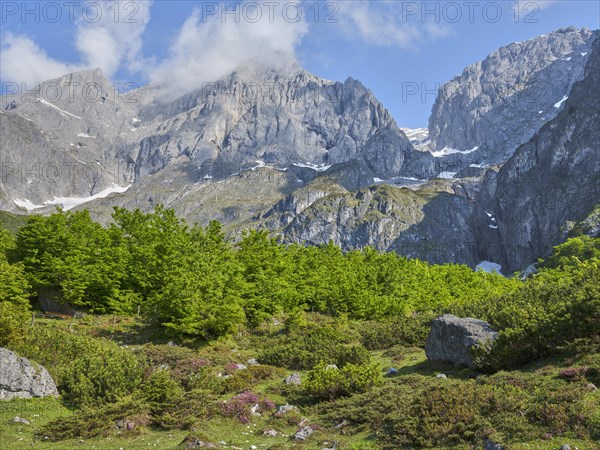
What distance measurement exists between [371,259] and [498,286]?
18667 mm

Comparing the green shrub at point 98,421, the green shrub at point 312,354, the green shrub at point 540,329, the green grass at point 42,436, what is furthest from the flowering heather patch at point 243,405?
the green shrub at point 540,329

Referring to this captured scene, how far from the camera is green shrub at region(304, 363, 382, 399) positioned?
68.2 ft

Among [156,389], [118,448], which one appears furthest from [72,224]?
[118,448]

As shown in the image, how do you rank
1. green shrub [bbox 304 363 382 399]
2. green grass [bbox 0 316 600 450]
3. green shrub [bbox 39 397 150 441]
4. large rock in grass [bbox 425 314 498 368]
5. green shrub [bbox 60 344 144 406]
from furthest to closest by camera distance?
large rock in grass [bbox 425 314 498 368] → green shrub [bbox 304 363 382 399] → green shrub [bbox 60 344 144 406] → green shrub [bbox 39 397 150 441] → green grass [bbox 0 316 600 450]

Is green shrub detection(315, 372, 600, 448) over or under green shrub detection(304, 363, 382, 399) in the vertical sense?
under

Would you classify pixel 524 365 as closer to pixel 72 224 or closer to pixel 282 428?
pixel 282 428

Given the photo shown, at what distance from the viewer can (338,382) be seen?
20953 millimetres

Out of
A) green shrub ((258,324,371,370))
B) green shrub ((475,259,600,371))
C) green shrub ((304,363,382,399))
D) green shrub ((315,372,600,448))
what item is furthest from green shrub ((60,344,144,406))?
green shrub ((475,259,600,371))

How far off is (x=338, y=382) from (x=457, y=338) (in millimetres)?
6462

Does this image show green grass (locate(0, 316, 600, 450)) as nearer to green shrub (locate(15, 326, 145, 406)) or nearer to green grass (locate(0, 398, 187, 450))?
green grass (locate(0, 398, 187, 450))

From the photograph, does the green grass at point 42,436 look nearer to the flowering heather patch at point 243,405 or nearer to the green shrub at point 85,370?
the green shrub at point 85,370

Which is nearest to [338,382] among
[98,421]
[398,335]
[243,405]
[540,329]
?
[243,405]

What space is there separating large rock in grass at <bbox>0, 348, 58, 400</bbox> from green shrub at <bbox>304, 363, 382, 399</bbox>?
10918mm

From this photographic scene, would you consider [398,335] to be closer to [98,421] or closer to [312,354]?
[312,354]
